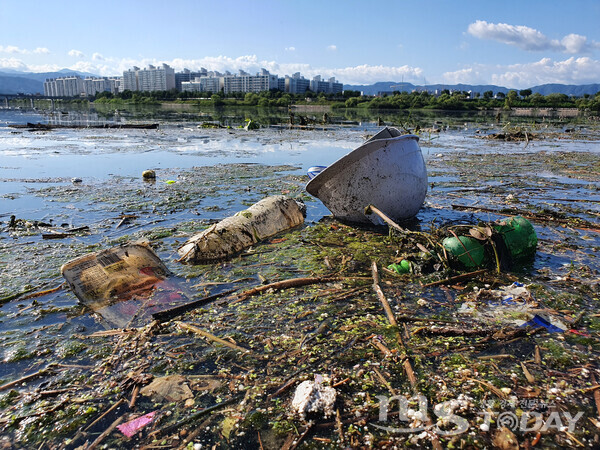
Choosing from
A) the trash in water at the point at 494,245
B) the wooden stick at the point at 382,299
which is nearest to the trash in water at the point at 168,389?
the wooden stick at the point at 382,299

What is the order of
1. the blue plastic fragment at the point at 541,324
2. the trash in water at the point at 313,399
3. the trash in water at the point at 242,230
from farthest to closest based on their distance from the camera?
the trash in water at the point at 242,230, the blue plastic fragment at the point at 541,324, the trash in water at the point at 313,399

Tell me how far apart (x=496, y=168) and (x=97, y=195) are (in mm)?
11615

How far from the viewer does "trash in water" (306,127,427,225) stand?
19.5 feet

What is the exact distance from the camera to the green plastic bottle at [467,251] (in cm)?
444

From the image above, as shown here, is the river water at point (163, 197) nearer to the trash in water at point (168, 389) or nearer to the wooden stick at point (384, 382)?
the trash in water at point (168, 389)

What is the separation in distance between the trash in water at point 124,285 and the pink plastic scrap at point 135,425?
1.23m

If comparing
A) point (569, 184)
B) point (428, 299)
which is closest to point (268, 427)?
point (428, 299)

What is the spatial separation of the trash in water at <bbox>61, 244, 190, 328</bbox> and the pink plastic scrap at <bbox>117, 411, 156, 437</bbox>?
48.5 inches

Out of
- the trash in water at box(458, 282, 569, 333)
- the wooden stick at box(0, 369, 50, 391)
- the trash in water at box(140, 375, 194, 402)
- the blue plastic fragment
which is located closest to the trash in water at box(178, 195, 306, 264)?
the wooden stick at box(0, 369, 50, 391)

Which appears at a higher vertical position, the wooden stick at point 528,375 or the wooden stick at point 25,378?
the wooden stick at point 528,375

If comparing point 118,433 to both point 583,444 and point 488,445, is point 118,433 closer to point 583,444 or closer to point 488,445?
point 488,445

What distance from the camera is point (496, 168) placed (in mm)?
12266

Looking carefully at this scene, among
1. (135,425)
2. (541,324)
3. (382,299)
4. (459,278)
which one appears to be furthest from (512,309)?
(135,425)

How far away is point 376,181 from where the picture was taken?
19.7 feet
